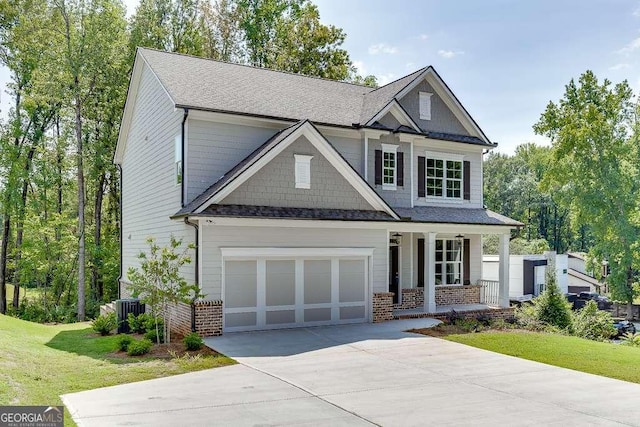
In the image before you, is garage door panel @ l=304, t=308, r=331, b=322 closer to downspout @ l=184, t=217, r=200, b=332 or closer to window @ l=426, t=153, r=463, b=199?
downspout @ l=184, t=217, r=200, b=332

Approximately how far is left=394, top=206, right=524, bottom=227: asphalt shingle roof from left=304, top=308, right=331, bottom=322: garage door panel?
164 inches

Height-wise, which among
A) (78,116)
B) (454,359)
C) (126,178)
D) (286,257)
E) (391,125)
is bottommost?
(454,359)

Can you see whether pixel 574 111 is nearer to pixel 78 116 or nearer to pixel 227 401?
pixel 78 116

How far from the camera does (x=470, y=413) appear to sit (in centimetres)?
814

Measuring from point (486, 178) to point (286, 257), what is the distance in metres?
57.5

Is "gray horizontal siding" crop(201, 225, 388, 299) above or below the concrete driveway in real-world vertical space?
above

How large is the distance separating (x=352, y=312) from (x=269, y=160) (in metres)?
5.58

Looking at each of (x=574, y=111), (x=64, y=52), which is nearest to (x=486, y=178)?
(x=574, y=111)

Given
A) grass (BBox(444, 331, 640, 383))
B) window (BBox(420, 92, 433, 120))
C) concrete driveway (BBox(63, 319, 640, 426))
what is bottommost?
grass (BBox(444, 331, 640, 383))

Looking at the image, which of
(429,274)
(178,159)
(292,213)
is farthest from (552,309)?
(178,159)

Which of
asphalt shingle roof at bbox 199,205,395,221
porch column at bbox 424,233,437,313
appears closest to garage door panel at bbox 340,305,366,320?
asphalt shingle roof at bbox 199,205,395,221

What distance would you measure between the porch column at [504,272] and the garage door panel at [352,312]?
6.57m

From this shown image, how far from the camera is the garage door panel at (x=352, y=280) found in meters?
17.1

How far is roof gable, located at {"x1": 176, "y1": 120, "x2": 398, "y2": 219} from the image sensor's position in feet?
48.9
